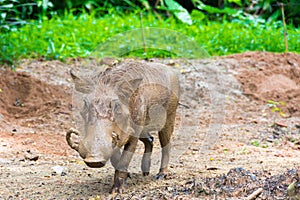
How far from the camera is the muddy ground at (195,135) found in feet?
15.9

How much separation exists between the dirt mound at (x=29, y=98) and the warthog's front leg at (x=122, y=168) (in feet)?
10.6

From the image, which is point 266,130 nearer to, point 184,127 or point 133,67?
point 184,127

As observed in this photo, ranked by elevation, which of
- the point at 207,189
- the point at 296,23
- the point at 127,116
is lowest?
the point at 296,23

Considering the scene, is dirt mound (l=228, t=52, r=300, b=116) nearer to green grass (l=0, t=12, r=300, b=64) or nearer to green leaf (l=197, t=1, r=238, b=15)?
green grass (l=0, t=12, r=300, b=64)

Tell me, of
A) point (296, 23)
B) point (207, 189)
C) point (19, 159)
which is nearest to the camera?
point (207, 189)

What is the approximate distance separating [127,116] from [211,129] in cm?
365

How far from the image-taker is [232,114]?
8852 millimetres

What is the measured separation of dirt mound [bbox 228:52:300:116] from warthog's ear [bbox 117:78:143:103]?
492 cm

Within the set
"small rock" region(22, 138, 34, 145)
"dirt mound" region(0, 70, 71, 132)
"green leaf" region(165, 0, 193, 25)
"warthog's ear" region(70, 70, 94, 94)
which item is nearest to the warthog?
"warthog's ear" region(70, 70, 94, 94)

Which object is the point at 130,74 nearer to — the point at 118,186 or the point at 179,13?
the point at 118,186

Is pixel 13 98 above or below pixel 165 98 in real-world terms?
below

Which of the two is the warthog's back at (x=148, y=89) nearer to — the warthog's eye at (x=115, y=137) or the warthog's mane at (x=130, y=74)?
the warthog's mane at (x=130, y=74)

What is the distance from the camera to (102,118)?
4445mm

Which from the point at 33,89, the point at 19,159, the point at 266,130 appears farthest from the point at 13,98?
the point at 266,130
